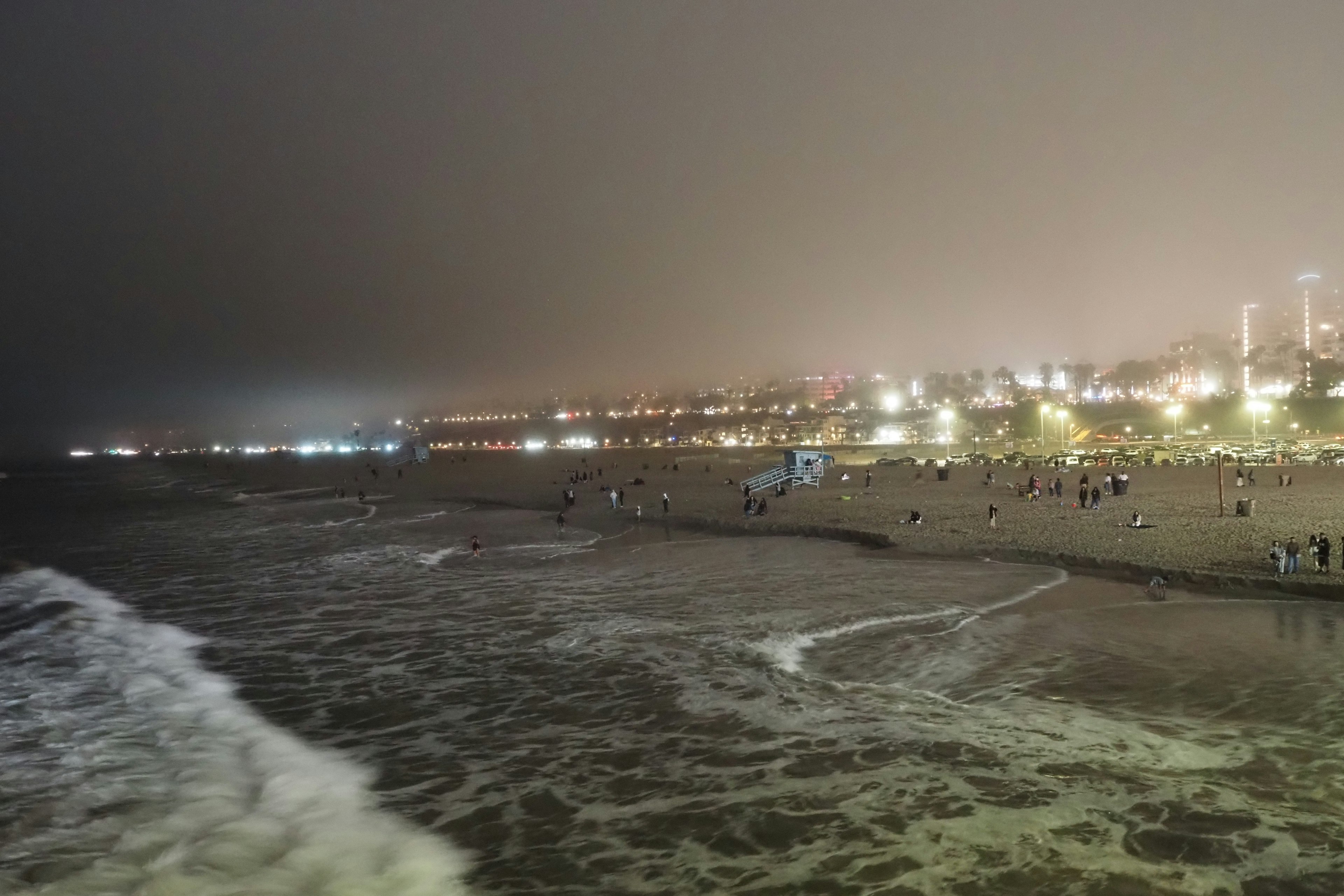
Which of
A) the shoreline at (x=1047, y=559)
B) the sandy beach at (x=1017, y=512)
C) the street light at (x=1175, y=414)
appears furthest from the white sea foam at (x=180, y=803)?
the street light at (x=1175, y=414)

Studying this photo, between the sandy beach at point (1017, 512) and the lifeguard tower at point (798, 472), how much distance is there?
0.76 m

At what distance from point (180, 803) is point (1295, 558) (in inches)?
759

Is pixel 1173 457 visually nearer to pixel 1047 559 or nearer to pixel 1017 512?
pixel 1017 512

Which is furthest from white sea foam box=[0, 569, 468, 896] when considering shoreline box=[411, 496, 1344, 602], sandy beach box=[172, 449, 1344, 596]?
sandy beach box=[172, 449, 1344, 596]

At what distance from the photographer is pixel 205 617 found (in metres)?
17.5

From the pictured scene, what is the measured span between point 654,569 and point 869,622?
7.84 meters

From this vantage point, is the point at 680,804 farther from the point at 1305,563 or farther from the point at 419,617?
the point at 1305,563

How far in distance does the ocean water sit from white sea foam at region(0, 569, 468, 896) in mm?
42

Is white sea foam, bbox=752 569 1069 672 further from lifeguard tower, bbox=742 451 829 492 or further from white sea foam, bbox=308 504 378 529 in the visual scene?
white sea foam, bbox=308 504 378 529

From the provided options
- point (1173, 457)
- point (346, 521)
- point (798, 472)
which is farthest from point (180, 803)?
point (1173, 457)

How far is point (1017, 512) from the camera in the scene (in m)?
29.0

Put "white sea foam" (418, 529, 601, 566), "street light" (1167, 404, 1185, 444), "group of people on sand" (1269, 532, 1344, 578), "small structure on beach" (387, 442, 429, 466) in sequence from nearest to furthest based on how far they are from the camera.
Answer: "group of people on sand" (1269, 532, 1344, 578), "white sea foam" (418, 529, 601, 566), "street light" (1167, 404, 1185, 444), "small structure on beach" (387, 442, 429, 466)

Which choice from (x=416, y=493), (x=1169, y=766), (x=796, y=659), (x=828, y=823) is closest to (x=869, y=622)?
(x=796, y=659)

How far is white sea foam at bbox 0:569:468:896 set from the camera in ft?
23.3
